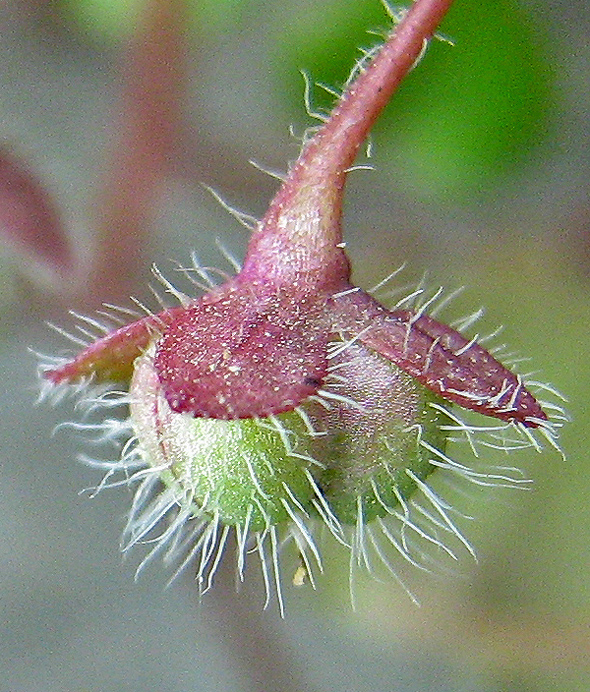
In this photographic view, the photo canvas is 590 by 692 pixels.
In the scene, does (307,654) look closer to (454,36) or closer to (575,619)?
(575,619)

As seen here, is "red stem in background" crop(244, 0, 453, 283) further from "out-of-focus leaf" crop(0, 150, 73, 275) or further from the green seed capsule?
"out-of-focus leaf" crop(0, 150, 73, 275)

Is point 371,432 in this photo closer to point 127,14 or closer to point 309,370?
point 309,370

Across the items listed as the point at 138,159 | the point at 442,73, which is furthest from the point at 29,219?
the point at 442,73

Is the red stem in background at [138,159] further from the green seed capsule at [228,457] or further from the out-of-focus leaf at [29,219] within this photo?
the green seed capsule at [228,457]

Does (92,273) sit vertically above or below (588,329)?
below

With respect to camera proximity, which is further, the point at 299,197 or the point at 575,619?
the point at 575,619

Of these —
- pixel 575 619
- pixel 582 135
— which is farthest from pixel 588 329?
pixel 575 619
